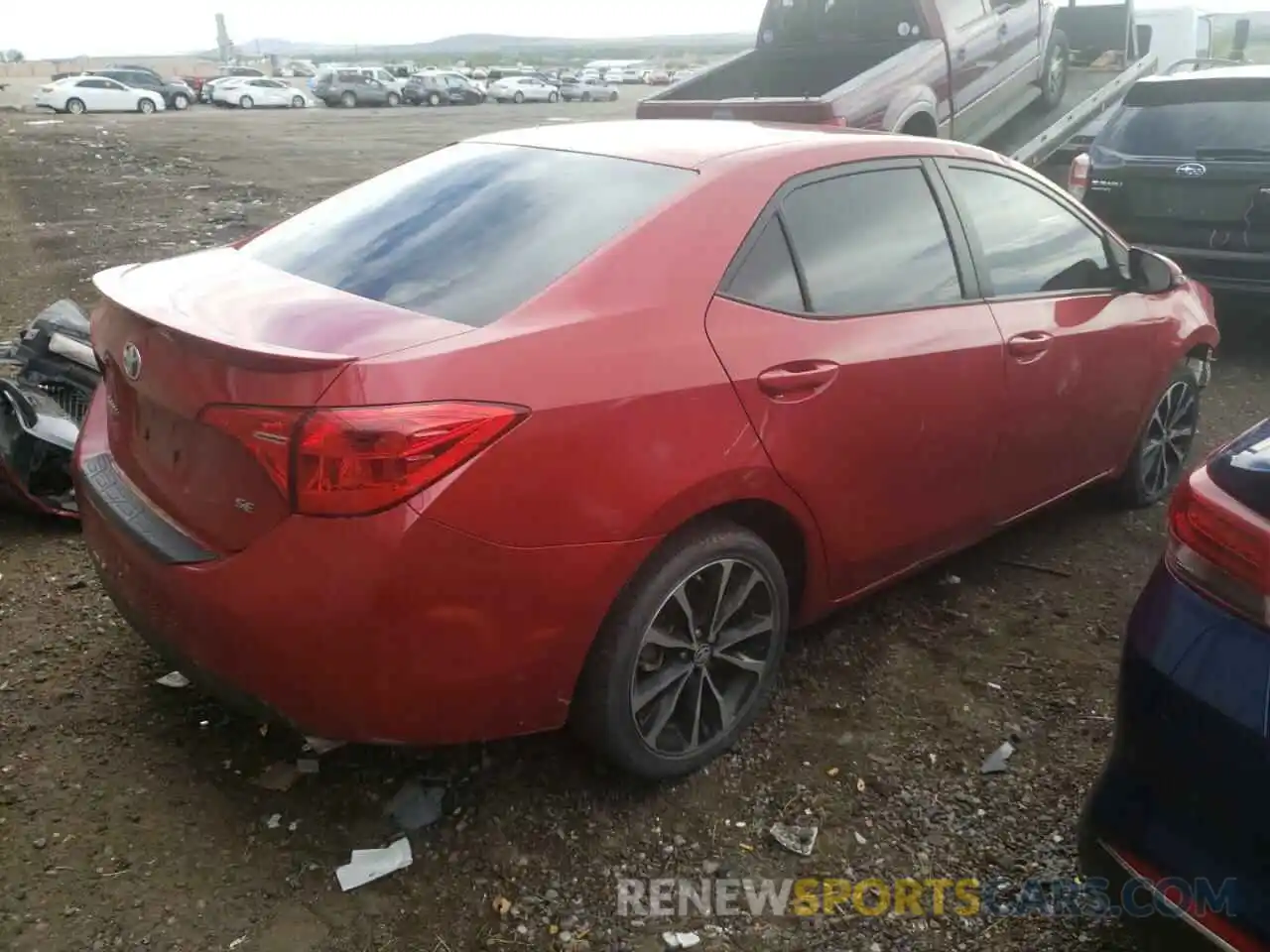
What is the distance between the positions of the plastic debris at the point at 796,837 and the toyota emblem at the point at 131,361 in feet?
6.29

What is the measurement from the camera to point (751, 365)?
264 cm

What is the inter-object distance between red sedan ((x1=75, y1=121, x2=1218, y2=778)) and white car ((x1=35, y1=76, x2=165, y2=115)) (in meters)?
39.7

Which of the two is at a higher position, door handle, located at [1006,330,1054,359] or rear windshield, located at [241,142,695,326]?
rear windshield, located at [241,142,695,326]

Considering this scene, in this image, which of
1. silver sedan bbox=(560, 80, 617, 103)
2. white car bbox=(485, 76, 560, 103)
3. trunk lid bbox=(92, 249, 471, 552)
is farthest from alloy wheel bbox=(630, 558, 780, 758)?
silver sedan bbox=(560, 80, 617, 103)

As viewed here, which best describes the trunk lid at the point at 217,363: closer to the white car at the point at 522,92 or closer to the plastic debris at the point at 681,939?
the plastic debris at the point at 681,939

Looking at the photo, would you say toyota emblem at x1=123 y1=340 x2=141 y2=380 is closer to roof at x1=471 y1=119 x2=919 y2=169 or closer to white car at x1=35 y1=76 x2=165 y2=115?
roof at x1=471 y1=119 x2=919 y2=169

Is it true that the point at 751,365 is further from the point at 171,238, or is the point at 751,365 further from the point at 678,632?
the point at 171,238

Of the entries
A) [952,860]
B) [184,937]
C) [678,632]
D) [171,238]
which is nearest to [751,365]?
[678,632]

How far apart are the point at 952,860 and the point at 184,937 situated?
179 centimetres

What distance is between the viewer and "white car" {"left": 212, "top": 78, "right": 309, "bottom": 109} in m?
44.0

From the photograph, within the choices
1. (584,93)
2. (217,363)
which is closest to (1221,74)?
(217,363)

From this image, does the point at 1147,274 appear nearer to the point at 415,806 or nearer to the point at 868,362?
the point at 868,362

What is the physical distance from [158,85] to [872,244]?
1848 inches

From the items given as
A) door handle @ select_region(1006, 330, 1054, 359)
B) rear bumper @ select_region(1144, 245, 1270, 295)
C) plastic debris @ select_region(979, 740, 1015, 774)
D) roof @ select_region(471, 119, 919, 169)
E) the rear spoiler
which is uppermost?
roof @ select_region(471, 119, 919, 169)
